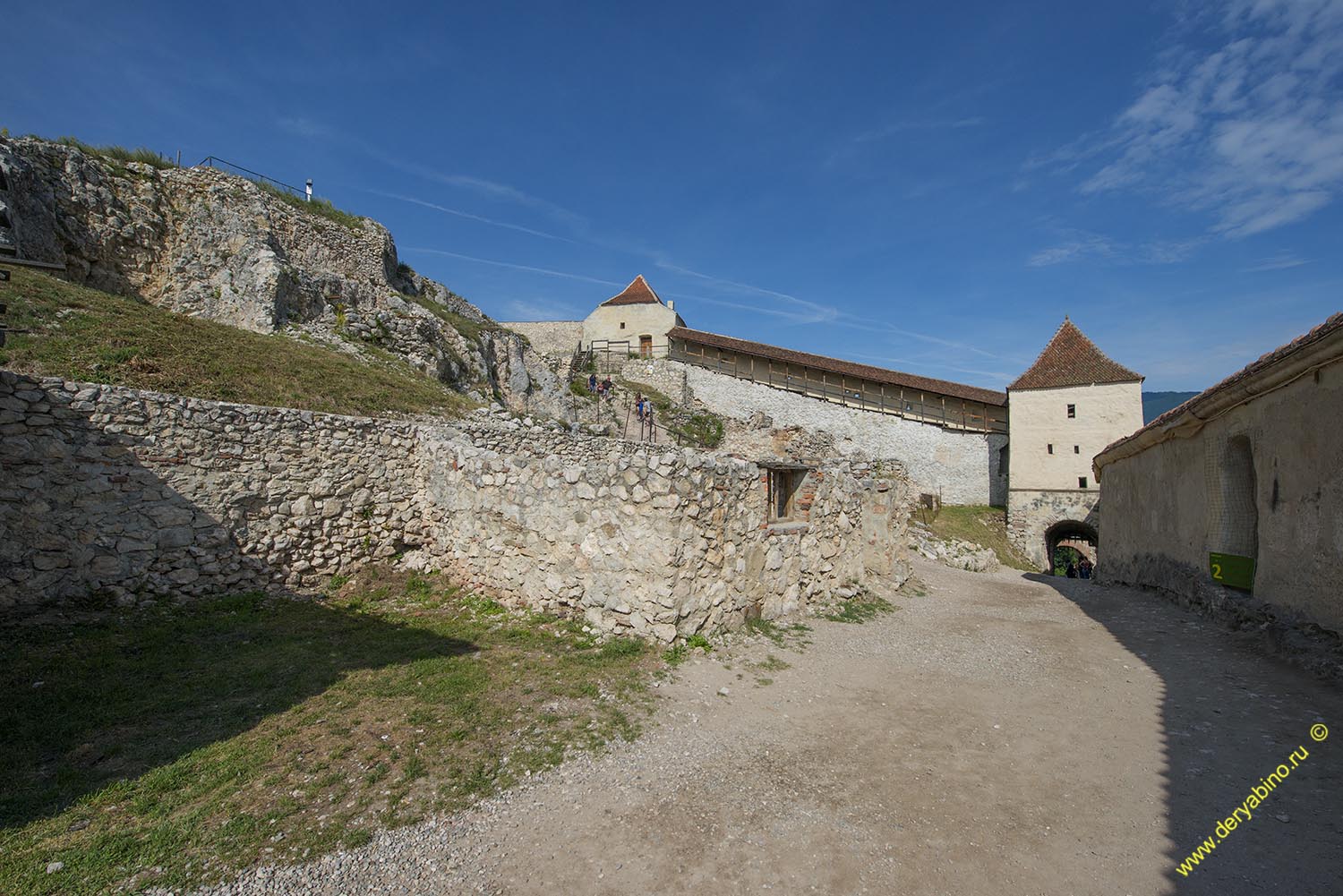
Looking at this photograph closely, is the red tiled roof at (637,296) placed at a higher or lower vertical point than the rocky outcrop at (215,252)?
higher

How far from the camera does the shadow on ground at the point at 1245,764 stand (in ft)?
11.2

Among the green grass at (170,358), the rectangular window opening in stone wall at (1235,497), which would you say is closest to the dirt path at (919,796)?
the rectangular window opening in stone wall at (1235,497)

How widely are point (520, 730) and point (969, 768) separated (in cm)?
376

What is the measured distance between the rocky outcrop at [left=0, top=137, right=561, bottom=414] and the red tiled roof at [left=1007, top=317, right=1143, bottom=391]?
2662cm

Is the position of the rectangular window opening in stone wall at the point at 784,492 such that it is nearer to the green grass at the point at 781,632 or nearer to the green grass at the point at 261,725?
the green grass at the point at 781,632

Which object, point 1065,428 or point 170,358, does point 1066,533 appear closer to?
point 1065,428

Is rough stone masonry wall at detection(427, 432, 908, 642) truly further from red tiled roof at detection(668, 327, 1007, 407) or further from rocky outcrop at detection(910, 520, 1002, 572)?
red tiled roof at detection(668, 327, 1007, 407)

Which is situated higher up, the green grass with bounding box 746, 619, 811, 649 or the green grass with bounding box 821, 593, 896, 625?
the green grass with bounding box 821, 593, 896, 625

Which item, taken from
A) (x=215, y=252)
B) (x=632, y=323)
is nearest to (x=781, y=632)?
(x=215, y=252)

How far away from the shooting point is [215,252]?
20.5 meters

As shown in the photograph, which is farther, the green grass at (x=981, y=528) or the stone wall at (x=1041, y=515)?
the stone wall at (x=1041, y=515)

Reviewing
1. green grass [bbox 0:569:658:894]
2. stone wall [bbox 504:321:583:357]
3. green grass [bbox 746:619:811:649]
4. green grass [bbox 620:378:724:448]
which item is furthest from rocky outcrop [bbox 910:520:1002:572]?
stone wall [bbox 504:321:583:357]

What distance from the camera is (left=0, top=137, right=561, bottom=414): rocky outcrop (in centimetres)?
1747

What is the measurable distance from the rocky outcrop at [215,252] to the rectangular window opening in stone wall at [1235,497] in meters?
20.7
